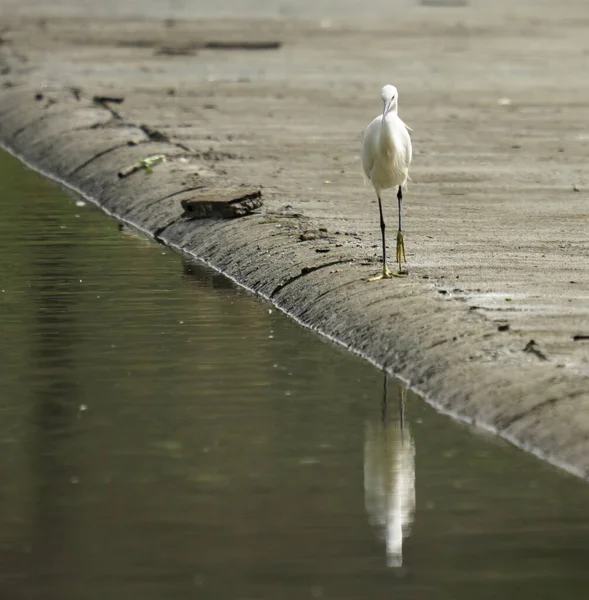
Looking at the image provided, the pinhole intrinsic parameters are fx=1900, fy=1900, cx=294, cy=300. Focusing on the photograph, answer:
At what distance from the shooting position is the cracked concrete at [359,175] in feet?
34.7

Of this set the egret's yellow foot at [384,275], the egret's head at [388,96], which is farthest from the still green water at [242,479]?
the egret's head at [388,96]

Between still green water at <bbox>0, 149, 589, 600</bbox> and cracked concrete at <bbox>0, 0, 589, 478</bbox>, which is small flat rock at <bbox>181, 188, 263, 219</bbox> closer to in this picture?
cracked concrete at <bbox>0, 0, 589, 478</bbox>

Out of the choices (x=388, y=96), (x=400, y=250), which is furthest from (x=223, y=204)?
(x=388, y=96)

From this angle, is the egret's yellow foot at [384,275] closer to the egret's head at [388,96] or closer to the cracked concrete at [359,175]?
the cracked concrete at [359,175]

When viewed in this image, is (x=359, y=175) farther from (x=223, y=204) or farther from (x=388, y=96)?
(x=388, y=96)

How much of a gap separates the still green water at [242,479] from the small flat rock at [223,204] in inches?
149

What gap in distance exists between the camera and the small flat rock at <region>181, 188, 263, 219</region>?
16359 mm

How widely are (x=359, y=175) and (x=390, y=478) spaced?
10.7m

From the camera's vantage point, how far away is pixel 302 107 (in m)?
26.4

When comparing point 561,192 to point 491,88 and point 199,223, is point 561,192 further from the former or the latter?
point 491,88

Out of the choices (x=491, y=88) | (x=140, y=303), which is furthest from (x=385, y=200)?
(x=491, y=88)

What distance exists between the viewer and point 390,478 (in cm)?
855

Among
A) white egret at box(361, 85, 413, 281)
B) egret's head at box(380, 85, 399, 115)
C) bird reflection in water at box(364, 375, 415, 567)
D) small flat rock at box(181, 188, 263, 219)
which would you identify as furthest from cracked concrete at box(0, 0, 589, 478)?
egret's head at box(380, 85, 399, 115)

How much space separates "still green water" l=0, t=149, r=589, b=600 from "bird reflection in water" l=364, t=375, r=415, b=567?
13mm
